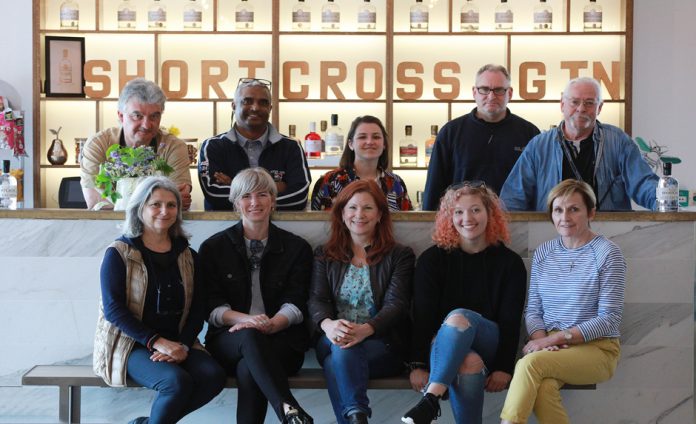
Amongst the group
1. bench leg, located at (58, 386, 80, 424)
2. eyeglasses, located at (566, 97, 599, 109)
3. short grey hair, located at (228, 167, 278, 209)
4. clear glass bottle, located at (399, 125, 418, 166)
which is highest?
eyeglasses, located at (566, 97, 599, 109)

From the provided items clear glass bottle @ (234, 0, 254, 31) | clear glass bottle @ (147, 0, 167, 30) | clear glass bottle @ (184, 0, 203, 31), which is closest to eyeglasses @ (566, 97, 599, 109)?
clear glass bottle @ (234, 0, 254, 31)

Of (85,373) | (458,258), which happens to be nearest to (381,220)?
→ (458,258)

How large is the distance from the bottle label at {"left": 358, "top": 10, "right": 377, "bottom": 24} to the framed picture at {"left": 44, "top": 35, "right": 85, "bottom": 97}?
1.84m

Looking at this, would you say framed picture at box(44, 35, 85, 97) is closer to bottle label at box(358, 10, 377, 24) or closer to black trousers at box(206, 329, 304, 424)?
bottle label at box(358, 10, 377, 24)

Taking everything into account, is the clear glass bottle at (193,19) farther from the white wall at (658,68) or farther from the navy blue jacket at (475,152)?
the navy blue jacket at (475,152)

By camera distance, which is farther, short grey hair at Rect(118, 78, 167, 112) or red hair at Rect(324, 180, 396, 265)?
short grey hair at Rect(118, 78, 167, 112)

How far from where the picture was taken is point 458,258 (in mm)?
3197

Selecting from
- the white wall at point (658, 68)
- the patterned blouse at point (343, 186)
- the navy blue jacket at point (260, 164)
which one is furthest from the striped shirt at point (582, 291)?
the white wall at point (658, 68)

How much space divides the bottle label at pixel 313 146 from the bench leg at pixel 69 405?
2.75 meters

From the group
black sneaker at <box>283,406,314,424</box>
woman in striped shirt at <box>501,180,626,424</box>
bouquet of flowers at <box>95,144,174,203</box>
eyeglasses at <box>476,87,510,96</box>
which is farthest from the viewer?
eyeglasses at <box>476,87,510,96</box>

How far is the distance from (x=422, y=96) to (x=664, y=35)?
5.35 ft

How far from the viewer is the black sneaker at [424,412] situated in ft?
9.21

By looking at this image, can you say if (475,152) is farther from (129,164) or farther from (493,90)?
(129,164)

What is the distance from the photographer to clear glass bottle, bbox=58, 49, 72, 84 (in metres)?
5.72
